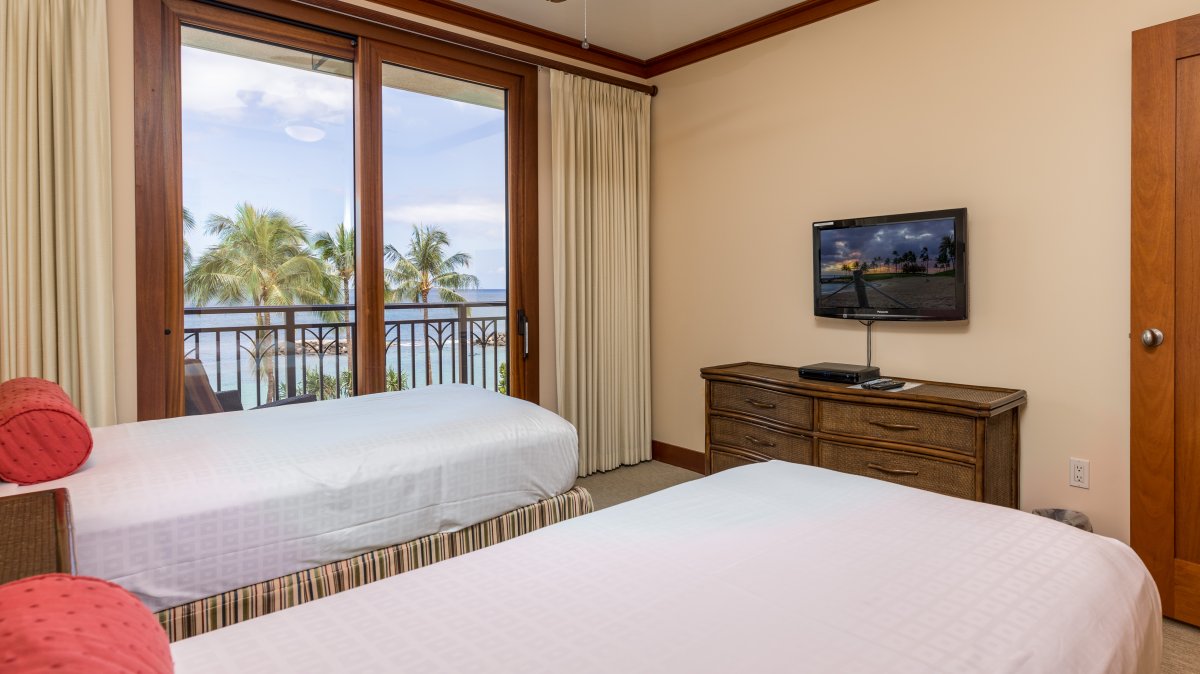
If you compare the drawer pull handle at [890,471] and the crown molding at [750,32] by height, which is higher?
the crown molding at [750,32]

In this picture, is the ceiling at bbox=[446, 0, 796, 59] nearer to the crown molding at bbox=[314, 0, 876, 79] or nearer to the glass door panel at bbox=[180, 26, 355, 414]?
the crown molding at bbox=[314, 0, 876, 79]

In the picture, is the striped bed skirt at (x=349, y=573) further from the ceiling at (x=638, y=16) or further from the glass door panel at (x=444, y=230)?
the ceiling at (x=638, y=16)

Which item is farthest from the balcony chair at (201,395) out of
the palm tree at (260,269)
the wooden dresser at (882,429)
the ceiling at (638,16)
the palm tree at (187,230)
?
the wooden dresser at (882,429)

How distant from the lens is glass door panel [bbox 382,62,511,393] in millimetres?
3572

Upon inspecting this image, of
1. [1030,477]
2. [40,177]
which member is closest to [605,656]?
[1030,477]

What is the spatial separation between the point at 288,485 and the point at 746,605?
127cm

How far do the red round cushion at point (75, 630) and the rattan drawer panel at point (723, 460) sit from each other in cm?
309

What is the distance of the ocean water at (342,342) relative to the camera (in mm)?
3066

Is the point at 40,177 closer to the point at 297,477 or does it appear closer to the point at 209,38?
the point at 209,38

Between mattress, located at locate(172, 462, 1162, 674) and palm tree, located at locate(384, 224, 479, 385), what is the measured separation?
2521mm

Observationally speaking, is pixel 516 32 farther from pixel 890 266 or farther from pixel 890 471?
pixel 890 471

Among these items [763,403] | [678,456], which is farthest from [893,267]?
[678,456]

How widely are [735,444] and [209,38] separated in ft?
10.6

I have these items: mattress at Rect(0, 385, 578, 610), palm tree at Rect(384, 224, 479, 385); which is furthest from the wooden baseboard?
mattress at Rect(0, 385, 578, 610)
